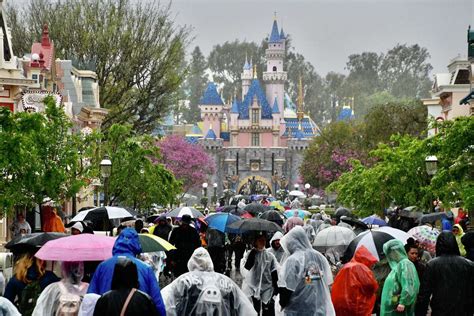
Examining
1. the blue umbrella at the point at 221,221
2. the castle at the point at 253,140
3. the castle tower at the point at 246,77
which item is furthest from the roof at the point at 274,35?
the blue umbrella at the point at 221,221

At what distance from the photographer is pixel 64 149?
110ft

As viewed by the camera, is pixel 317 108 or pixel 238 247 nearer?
pixel 238 247

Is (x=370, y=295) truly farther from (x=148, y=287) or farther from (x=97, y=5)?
(x=97, y=5)

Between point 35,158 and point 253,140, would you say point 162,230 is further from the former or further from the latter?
point 253,140

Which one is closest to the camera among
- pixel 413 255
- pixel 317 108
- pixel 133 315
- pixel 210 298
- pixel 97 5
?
pixel 133 315

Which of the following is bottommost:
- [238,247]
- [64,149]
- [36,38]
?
[238,247]

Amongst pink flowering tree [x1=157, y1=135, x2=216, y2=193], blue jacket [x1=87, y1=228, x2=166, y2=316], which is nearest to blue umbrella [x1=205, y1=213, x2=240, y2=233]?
blue jacket [x1=87, y1=228, x2=166, y2=316]

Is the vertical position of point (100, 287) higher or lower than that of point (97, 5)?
lower

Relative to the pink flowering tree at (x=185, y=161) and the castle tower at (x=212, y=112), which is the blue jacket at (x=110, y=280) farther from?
the castle tower at (x=212, y=112)

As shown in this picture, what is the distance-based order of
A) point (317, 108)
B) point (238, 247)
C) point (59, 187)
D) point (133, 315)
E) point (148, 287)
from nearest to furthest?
point (133, 315) < point (148, 287) < point (238, 247) < point (59, 187) < point (317, 108)

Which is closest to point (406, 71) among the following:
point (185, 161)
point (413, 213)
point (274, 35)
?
point (274, 35)

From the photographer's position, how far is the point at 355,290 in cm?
1402

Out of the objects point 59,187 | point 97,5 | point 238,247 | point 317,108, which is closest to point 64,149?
point 59,187

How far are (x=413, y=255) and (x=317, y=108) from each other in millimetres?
169923
